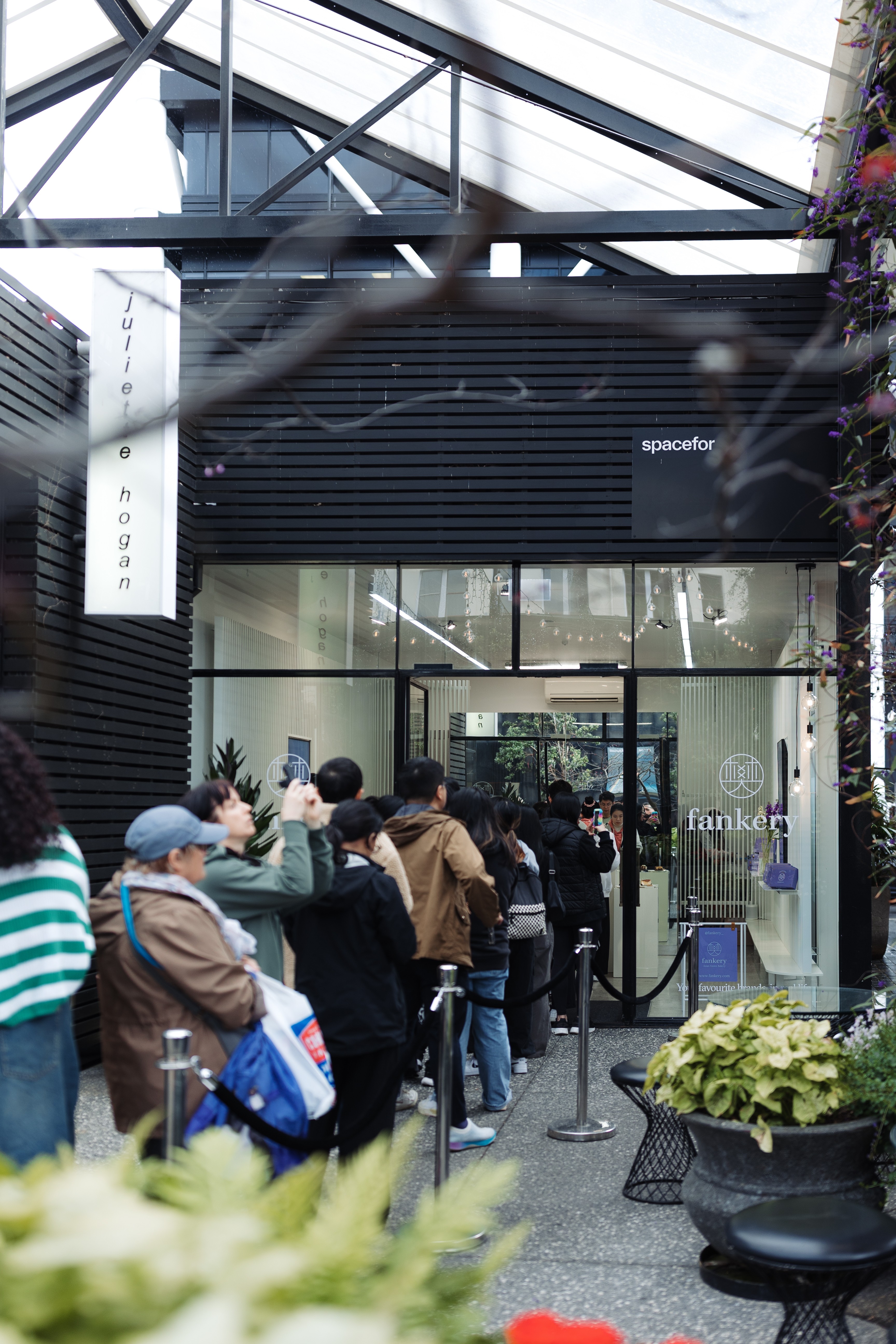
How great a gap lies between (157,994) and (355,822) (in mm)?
1359

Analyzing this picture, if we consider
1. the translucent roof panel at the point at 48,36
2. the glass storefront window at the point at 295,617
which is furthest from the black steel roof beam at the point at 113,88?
the glass storefront window at the point at 295,617

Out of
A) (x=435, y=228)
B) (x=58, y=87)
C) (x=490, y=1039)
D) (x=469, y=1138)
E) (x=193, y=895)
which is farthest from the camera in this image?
(x=58, y=87)

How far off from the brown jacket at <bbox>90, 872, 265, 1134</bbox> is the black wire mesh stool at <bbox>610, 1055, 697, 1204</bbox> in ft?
7.34

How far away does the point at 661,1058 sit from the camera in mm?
4332

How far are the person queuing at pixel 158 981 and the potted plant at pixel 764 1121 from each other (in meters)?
1.57

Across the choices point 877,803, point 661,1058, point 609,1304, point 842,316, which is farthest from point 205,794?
point 842,316

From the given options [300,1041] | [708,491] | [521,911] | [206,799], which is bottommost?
[521,911]

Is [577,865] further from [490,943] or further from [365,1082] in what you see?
[365,1082]

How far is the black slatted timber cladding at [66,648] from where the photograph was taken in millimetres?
7098

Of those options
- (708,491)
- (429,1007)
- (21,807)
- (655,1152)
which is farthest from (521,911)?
(21,807)

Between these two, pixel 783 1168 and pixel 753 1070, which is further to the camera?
pixel 753 1070

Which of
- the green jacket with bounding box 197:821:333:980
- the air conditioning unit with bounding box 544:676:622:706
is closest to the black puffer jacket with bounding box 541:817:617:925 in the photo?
the air conditioning unit with bounding box 544:676:622:706

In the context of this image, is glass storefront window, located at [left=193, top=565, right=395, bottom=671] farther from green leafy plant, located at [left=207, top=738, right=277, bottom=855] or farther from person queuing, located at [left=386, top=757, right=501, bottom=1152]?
person queuing, located at [left=386, top=757, right=501, bottom=1152]

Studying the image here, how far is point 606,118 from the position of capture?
842 centimetres
